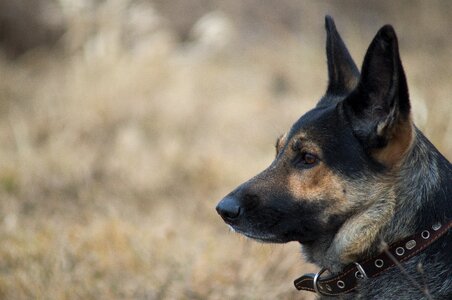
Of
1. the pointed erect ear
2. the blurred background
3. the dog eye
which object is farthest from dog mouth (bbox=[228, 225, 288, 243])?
the blurred background

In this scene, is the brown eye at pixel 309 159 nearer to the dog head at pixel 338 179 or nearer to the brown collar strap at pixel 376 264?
the dog head at pixel 338 179

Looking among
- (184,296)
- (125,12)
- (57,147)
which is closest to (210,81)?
(125,12)

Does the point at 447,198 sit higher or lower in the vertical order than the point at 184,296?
higher

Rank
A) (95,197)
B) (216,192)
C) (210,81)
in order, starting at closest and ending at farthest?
(95,197) < (216,192) < (210,81)

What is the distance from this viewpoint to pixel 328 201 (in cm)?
346

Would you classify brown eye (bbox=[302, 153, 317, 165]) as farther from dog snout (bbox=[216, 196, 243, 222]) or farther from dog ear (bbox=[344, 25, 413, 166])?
dog snout (bbox=[216, 196, 243, 222])

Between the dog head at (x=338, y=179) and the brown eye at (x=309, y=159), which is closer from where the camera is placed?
the dog head at (x=338, y=179)

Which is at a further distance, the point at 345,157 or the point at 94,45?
the point at 94,45

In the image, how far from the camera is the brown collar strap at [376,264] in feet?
10.8

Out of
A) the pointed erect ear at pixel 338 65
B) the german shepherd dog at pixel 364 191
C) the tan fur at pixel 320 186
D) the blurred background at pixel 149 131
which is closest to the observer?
the german shepherd dog at pixel 364 191

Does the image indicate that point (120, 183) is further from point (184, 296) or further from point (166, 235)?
point (184, 296)

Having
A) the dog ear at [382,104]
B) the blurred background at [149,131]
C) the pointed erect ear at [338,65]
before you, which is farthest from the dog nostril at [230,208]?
the blurred background at [149,131]

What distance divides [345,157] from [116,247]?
282 cm

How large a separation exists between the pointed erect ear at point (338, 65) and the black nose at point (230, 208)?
1.01 metres
